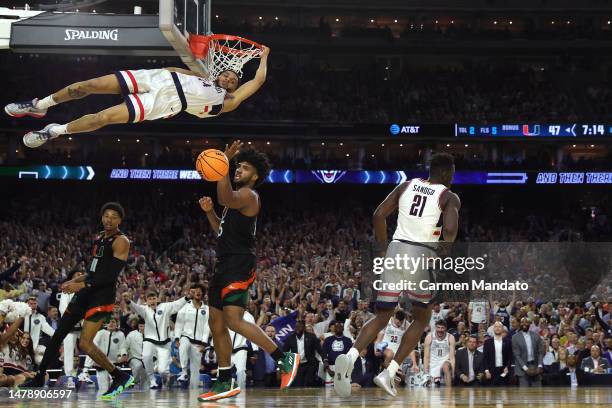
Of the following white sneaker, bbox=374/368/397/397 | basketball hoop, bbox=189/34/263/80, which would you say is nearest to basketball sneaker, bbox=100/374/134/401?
Result: white sneaker, bbox=374/368/397/397


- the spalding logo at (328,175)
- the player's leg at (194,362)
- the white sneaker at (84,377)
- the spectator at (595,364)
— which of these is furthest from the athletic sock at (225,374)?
the spalding logo at (328,175)

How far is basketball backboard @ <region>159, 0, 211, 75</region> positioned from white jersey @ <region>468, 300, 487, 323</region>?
9271mm

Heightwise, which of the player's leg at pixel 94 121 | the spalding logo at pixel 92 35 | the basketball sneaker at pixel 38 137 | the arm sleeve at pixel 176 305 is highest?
the spalding logo at pixel 92 35

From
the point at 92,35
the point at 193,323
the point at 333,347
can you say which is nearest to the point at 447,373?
the point at 333,347

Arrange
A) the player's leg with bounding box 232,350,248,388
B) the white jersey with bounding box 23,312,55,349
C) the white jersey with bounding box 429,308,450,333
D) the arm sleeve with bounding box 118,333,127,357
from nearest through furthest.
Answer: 1. the player's leg with bounding box 232,350,248,388
2. the white jersey with bounding box 23,312,55,349
3. the arm sleeve with bounding box 118,333,127,357
4. the white jersey with bounding box 429,308,450,333

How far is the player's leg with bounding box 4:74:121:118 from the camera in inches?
336

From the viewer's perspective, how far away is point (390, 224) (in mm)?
32344

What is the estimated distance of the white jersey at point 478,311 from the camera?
16.9m

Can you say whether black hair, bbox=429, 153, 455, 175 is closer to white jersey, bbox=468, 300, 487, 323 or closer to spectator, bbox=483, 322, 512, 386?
spectator, bbox=483, 322, 512, 386

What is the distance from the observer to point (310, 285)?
20406mm

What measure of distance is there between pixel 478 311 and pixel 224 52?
898cm

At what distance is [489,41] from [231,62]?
100 ft

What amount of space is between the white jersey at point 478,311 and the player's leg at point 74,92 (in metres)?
10.1

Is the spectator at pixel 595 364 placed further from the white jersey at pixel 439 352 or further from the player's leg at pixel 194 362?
the player's leg at pixel 194 362
